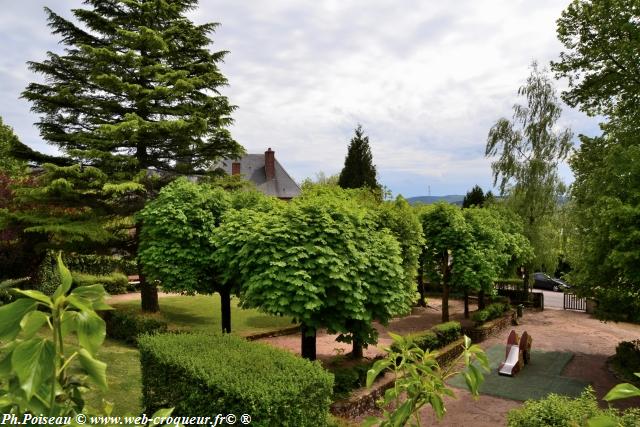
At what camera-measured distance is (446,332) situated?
52.1 ft

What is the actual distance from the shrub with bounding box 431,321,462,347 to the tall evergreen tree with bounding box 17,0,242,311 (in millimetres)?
11135

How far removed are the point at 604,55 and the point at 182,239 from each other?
1609 cm

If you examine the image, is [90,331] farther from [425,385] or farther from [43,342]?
[425,385]

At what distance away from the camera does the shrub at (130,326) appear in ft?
44.5

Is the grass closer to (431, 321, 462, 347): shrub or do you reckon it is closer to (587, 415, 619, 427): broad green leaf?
(431, 321, 462, 347): shrub

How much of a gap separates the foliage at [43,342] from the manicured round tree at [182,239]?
11925mm

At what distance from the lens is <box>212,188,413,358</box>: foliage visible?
947 cm

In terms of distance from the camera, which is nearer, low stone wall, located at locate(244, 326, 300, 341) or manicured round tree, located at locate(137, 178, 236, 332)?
manicured round tree, located at locate(137, 178, 236, 332)

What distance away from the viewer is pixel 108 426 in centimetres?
142

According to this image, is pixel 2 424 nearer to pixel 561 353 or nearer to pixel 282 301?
pixel 282 301

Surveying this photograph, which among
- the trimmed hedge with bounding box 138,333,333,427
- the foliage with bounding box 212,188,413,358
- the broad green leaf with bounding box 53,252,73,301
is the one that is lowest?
A: the trimmed hedge with bounding box 138,333,333,427

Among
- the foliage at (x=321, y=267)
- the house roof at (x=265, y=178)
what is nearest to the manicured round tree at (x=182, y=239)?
the foliage at (x=321, y=267)

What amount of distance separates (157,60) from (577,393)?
61.2 ft

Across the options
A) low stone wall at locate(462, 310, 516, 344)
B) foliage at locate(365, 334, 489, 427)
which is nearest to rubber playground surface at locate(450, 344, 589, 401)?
low stone wall at locate(462, 310, 516, 344)
